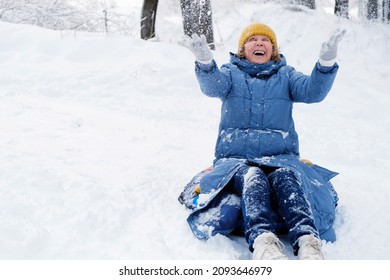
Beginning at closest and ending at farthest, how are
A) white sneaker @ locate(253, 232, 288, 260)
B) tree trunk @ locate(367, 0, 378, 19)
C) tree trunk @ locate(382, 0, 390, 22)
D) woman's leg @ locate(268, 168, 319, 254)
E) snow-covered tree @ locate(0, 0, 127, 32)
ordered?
white sneaker @ locate(253, 232, 288, 260)
woman's leg @ locate(268, 168, 319, 254)
snow-covered tree @ locate(0, 0, 127, 32)
tree trunk @ locate(382, 0, 390, 22)
tree trunk @ locate(367, 0, 378, 19)

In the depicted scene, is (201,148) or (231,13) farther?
(231,13)

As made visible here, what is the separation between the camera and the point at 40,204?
2379mm

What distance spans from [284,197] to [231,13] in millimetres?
9237

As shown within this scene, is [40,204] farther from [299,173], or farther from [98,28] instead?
[98,28]

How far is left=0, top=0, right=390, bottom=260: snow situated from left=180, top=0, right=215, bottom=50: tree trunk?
0.46 m

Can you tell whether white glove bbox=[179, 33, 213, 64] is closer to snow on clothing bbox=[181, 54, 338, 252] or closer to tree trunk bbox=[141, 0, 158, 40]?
snow on clothing bbox=[181, 54, 338, 252]

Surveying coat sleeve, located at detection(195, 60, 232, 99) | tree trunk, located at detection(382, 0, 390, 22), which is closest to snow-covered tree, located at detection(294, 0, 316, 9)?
tree trunk, located at detection(382, 0, 390, 22)

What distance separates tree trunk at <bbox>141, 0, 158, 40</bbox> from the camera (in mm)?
7230

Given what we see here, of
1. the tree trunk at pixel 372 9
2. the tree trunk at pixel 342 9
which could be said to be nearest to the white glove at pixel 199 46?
the tree trunk at pixel 342 9

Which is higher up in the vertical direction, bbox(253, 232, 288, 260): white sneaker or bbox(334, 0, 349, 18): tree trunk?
bbox(334, 0, 349, 18): tree trunk

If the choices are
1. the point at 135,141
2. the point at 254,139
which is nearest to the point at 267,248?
the point at 254,139

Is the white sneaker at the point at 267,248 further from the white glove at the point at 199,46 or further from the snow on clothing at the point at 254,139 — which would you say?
the white glove at the point at 199,46

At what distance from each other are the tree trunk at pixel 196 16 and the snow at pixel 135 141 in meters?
0.46

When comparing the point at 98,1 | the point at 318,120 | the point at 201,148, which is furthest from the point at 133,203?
the point at 98,1
